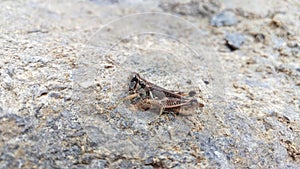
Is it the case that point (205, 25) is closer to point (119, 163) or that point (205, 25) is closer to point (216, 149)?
point (216, 149)

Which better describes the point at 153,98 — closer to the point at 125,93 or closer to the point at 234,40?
the point at 125,93

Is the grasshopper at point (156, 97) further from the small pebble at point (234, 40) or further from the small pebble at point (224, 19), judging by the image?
the small pebble at point (224, 19)

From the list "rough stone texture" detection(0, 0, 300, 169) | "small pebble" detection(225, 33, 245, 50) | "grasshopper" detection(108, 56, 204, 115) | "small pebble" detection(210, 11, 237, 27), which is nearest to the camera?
"rough stone texture" detection(0, 0, 300, 169)

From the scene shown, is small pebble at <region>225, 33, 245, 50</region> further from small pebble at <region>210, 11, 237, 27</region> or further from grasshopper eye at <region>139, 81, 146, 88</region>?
grasshopper eye at <region>139, 81, 146, 88</region>

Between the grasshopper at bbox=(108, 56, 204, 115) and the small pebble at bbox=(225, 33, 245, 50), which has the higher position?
the small pebble at bbox=(225, 33, 245, 50)

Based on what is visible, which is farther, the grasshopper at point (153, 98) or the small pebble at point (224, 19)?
the small pebble at point (224, 19)

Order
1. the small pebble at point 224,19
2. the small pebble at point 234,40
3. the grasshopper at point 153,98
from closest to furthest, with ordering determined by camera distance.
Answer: the grasshopper at point 153,98, the small pebble at point 234,40, the small pebble at point 224,19

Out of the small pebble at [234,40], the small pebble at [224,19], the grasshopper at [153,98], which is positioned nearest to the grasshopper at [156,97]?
the grasshopper at [153,98]

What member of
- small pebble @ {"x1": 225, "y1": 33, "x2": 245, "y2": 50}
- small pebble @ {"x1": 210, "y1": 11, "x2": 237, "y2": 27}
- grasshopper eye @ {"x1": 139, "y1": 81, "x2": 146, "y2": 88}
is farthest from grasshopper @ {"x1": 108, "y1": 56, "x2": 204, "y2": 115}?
small pebble @ {"x1": 210, "y1": 11, "x2": 237, "y2": 27}
